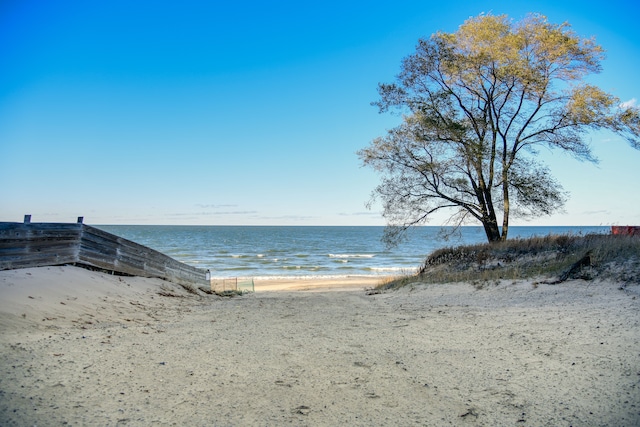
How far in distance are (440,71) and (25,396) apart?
17.1 m

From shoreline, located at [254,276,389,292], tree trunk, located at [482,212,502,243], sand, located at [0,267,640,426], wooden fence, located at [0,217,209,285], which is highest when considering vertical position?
tree trunk, located at [482,212,502,243]

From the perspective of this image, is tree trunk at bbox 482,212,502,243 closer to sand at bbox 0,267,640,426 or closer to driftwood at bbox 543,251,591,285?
driftwood at bbox 543,251,591,285

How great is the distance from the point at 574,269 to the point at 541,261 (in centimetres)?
232

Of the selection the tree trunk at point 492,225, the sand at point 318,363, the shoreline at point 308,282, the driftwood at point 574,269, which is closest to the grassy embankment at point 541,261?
the driftwood at point 574,269

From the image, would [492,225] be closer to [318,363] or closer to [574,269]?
[574,269]

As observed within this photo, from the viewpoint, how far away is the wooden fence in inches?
318

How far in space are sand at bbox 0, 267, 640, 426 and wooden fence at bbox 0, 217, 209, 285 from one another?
62cm

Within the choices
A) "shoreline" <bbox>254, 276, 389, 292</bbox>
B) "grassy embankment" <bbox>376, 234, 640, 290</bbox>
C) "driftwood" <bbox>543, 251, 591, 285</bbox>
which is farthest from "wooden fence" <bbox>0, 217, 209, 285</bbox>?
"shoreline" <bbox>254, 276, 389, 292</bbox>

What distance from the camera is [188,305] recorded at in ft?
32.6

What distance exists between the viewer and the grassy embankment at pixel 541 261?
29.3 feet

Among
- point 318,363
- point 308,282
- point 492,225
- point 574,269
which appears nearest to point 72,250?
point 318,363

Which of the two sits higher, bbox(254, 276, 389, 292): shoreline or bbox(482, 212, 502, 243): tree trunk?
bbox(482, 212, 502, 243): tree trunk

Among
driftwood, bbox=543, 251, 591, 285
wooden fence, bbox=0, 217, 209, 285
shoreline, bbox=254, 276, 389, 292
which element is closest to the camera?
wooden fence, bbox=0, 217, 209, 285

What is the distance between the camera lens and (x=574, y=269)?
934cm
